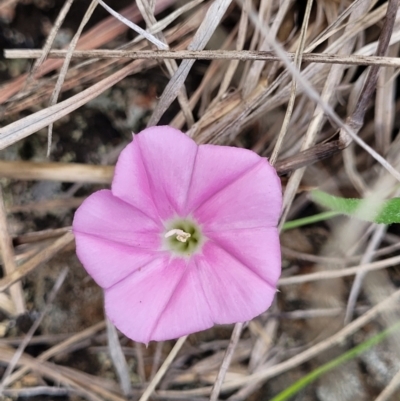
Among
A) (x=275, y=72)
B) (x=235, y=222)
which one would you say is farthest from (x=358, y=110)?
(x=235, y=222)

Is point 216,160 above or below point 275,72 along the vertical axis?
below

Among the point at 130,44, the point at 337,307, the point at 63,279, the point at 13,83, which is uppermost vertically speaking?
the point at 13,83

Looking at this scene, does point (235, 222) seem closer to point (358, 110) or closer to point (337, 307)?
point (358, 110)

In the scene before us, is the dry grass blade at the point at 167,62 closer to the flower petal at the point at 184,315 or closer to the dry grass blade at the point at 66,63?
the dry grass blade at the point at 66,63

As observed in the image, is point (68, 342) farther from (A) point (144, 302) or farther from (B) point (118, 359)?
(A) point (144, 302)

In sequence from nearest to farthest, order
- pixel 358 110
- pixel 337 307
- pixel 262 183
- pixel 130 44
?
pixel 262 183, pixel 358 110, pixel 130 44, pixel 337 307

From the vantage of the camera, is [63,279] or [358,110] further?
[63,279]

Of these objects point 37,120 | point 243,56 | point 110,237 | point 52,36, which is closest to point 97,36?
point 52,36

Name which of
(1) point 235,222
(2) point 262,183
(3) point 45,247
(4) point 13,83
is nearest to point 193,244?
(1) point 235,222

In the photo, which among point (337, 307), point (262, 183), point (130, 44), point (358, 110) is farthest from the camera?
point (337, 307)
